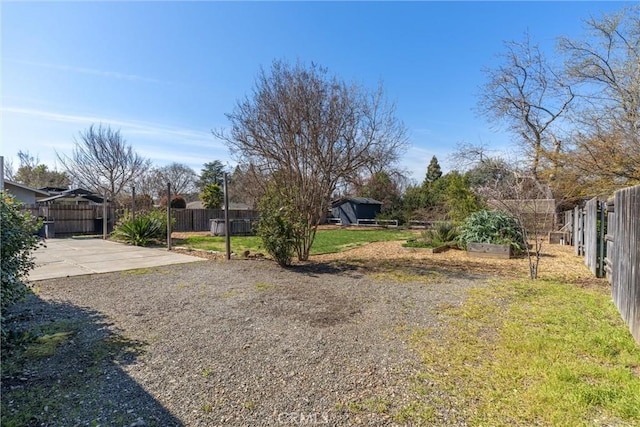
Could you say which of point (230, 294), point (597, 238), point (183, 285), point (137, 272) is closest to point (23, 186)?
point (137, 272)

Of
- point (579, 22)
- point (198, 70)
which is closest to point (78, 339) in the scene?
point (198, 70)

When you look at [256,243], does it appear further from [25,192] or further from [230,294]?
[25,192]

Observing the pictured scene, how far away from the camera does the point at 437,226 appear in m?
11.5

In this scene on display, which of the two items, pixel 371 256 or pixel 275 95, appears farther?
pixel 371 256

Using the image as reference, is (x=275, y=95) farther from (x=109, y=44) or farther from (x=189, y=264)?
(x=189, y=264)

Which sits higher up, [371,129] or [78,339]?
[371,129]

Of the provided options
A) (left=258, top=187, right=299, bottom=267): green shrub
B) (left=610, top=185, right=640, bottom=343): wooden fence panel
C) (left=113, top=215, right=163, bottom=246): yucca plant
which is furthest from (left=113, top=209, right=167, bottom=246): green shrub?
(left=610, top=185, right=640, bottom=343): wooden fence panel

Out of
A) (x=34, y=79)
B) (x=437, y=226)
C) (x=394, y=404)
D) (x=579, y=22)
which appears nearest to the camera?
(x=394, y=404)

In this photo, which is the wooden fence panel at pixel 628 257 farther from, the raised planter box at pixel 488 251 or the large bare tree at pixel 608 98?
the large bare tree at pixel 608 98

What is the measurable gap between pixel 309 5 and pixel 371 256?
6748 mm

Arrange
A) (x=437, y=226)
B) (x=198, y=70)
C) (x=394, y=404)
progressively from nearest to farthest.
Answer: (x=394, y=404) < (x=198, y=70) < (x=437, y=226)

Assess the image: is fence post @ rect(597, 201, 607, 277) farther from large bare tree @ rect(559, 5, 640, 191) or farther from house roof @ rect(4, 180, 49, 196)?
house roof @ rect(4, 180, 49, 196)

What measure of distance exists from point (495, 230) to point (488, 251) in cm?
85

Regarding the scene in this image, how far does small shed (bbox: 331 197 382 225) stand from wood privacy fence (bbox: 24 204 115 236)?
17.6 metres
